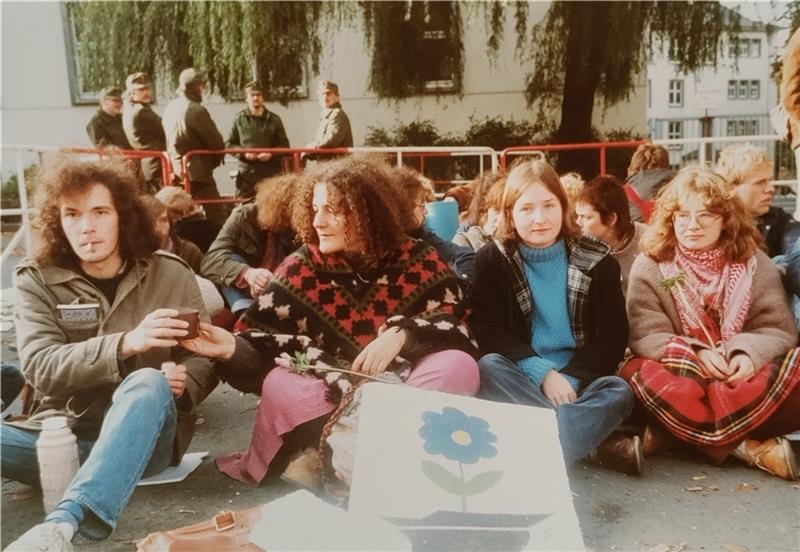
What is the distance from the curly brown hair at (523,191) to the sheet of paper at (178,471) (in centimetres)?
154

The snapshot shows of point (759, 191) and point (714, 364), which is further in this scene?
point (759, 191)

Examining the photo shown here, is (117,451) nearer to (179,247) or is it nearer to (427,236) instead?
(427,236)

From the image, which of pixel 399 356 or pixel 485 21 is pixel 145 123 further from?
pixel 399 356

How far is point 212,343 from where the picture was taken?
2.70m

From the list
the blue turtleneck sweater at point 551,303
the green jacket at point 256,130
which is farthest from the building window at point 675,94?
the blue turtleneck sweater at point 551,303

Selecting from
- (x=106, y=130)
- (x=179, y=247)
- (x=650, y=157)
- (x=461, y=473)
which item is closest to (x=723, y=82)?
(x=650, y=157)

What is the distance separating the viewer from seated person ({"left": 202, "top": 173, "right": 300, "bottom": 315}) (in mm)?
3900

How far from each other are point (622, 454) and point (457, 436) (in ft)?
3.18

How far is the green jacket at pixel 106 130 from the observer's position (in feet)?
29.3

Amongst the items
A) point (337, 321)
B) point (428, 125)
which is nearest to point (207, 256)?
point (337, 321)

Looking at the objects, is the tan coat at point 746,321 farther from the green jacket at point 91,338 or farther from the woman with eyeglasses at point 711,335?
the green jacket at point 91,338

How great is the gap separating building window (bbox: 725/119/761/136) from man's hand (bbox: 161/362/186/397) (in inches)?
1138

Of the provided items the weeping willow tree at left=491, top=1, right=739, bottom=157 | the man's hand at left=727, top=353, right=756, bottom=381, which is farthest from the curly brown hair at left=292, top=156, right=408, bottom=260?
the weeping willow tree at left=491, top=1, right=739, bottom=157

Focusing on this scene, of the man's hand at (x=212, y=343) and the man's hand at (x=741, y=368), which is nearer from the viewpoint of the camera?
the man's hand at (x=212, y=343)
